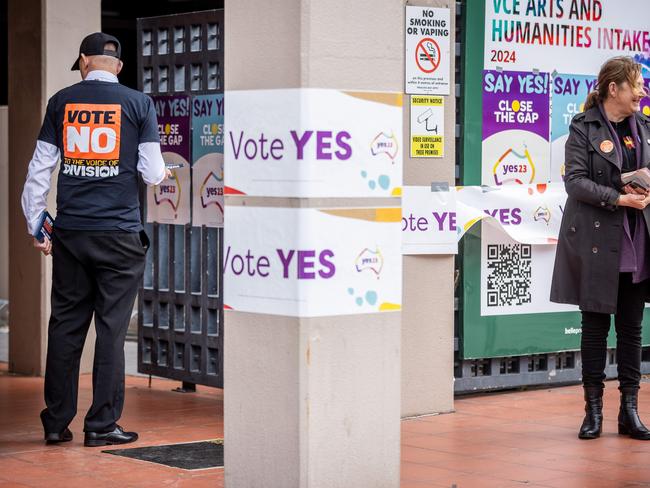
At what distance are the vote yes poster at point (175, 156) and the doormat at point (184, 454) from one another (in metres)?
2.05

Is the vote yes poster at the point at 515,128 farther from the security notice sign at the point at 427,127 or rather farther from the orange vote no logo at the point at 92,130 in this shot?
the orange vote no logo at the point at 92,130

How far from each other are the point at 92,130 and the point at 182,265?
1.92m

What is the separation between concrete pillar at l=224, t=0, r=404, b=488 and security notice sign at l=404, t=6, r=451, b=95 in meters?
2.26

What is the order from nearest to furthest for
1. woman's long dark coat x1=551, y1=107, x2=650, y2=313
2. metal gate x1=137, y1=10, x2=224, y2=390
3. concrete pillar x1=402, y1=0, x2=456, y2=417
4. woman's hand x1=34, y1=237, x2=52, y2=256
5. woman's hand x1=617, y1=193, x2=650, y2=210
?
woman's hand x1=617, y1=193, x2=650, y2=210, woman's long dark coat x1=551, y1=107, x2=650, y2=313, woman's hand x1=34, y1=237, x2=52, y2=256, concrete pillar x1=402, y1=0, x2=456, y2=417, metal gate x1=137, y1=10, x2=224, y2=390

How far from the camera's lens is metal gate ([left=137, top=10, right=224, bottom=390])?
27.7ft

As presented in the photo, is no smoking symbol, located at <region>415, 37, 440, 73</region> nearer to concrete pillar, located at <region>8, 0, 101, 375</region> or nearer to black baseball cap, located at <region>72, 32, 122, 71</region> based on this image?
black baseball cap, located at <region>72, 32, 122, 71</region>

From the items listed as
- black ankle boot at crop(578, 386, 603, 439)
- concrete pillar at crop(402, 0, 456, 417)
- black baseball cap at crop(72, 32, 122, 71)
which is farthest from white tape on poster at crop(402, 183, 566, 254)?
black baseball cap at crop(72, 32, 122, 71)

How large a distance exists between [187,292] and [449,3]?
2.50 metres

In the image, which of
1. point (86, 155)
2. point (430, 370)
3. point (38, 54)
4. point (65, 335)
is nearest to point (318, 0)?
point (86, 155)

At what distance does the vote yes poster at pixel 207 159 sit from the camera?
8258mm

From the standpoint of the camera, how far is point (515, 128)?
341 inches

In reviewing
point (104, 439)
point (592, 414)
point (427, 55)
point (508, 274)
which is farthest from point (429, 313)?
point (104, 439)

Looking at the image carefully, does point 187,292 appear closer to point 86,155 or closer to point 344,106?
point 86,155

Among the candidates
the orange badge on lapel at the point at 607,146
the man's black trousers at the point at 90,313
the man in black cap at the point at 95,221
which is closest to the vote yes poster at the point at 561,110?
the orange badge on lapel at the point at 607,146
